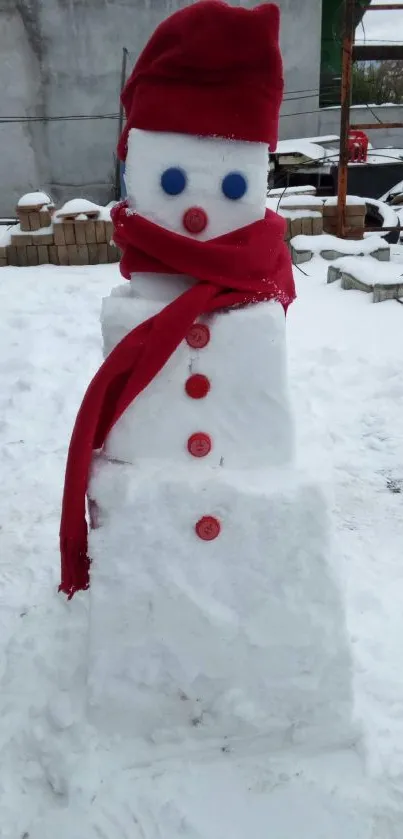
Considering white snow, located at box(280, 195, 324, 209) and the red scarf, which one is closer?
the red scarf

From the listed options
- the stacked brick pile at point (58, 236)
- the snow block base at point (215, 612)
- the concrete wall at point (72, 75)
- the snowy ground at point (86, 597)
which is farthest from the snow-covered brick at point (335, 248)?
the concrete wall at point (72, 75)

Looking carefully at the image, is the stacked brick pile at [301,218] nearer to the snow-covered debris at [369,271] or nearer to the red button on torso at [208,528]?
the snow-covered debris at [369,271]

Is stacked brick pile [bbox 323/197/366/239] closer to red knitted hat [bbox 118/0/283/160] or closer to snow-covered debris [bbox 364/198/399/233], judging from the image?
snow-covered debris [bbox 364/198/399/233]

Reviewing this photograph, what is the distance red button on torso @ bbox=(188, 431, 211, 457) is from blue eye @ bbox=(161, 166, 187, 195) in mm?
561

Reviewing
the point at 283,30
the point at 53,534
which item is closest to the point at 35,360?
the point at 53,534

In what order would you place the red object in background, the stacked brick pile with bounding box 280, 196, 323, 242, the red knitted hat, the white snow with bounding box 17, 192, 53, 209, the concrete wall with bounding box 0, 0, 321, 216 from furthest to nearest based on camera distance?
the red object in background, the concrete wall with bounding box 0, 0, 321, 216, the stacked brick pile with bounding box 280, 196, 323, 242, the white snow with bounding box 17, 192, 53, 209, the red knitted hat

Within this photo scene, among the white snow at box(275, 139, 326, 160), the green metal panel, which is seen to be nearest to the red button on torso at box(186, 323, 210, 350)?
the white snow at box(275, 139, 326, 160)

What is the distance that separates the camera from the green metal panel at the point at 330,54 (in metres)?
15.2

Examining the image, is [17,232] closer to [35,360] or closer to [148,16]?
[35,360]

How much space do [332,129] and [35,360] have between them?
13637 millimetres

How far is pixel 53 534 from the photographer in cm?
275

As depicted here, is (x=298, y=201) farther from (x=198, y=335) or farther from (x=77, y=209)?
(x=198, y=335)

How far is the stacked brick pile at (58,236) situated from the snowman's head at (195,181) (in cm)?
528

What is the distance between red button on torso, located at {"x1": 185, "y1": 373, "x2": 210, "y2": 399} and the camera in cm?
157
